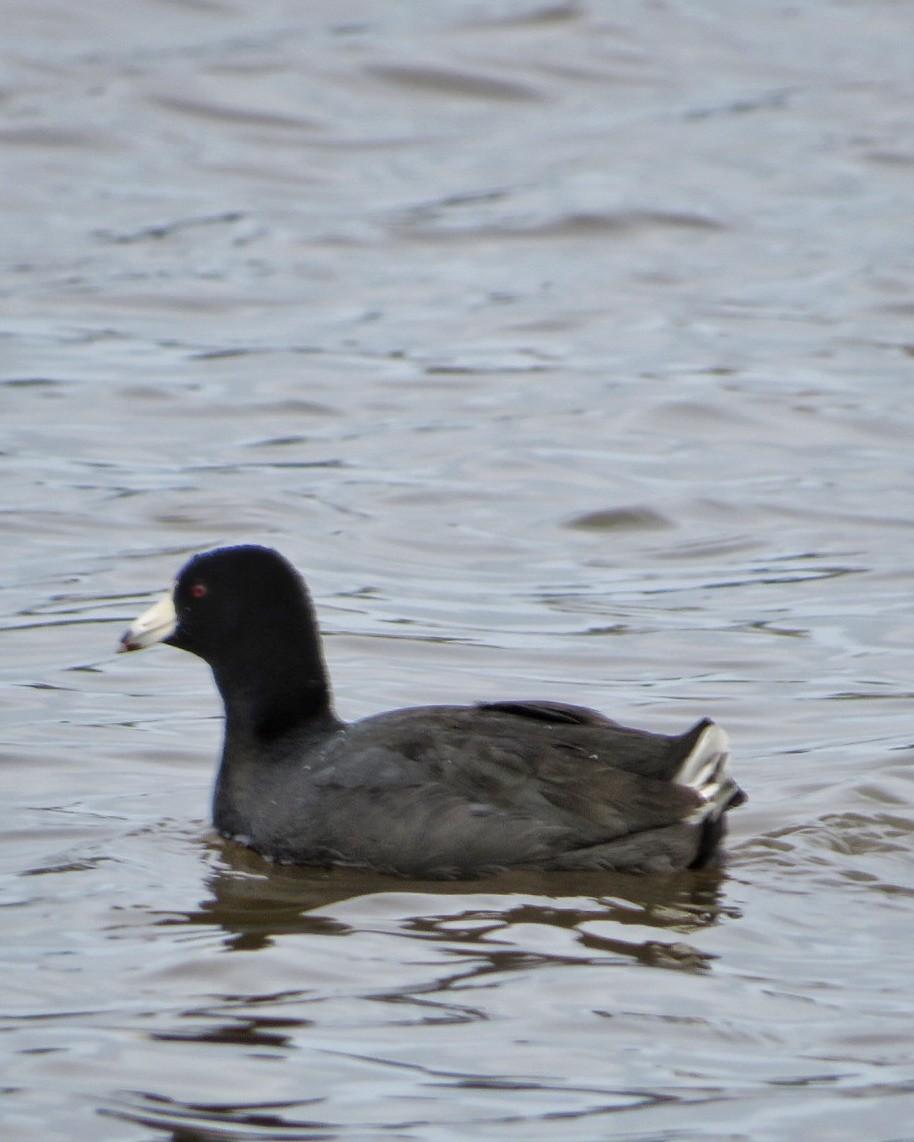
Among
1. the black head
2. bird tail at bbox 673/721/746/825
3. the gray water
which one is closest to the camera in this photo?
the gray water

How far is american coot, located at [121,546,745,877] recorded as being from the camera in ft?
20.8

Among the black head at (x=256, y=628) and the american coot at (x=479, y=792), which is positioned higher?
the black head at (x=256, y=628)

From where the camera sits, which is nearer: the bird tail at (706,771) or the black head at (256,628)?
the bird tail at (706,771)

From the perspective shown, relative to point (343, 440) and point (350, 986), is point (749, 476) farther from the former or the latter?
point (350, 986)

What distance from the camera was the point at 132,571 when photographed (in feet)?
34.0

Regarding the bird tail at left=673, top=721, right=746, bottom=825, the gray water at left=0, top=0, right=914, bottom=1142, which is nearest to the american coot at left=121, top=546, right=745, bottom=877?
the bird tail at left=673, top=721, right=746, bottom=825

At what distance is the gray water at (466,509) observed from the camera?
522cm

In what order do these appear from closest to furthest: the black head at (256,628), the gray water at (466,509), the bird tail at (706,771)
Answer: the gray water at (466,509)
the bird tail at (706,771)
the black head at (256,628)

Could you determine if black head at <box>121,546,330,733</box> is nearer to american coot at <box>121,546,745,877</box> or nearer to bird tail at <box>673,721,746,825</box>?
american coot at <box>121,546,745,877</box>

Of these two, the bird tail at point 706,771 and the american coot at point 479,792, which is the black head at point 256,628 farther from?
the bird tail at point 706,771

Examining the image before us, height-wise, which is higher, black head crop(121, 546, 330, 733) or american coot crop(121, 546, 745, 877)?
black head crop(121, 546, 330, 733)

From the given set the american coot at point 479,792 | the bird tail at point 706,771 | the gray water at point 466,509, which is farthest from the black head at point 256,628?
the bird tail at point 706,771

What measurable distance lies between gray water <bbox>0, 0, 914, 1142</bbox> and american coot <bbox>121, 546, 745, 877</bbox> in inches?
4.9

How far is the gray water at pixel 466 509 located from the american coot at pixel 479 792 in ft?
0.41
